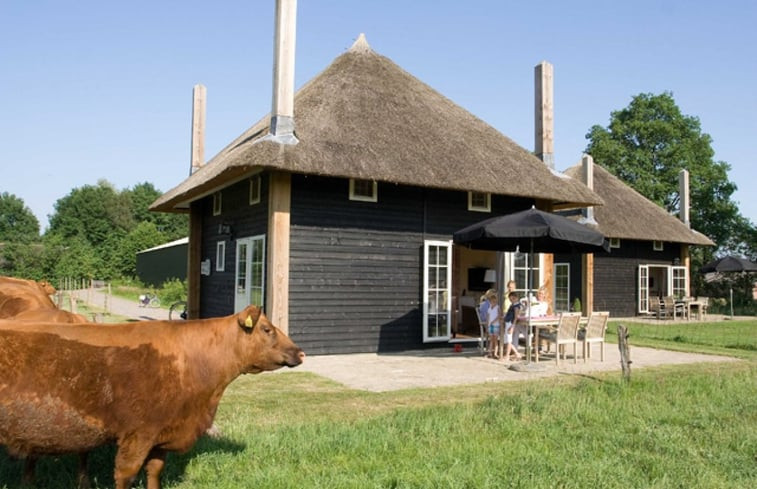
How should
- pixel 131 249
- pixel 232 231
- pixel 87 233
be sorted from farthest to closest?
1. pixel 87 233
2. pixel 131 249
3. pixel 232 231

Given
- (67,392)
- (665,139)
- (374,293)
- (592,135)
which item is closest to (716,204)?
(665,139)

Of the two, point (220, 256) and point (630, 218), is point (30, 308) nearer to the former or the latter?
point (220, 256)

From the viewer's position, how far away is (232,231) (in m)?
12.7

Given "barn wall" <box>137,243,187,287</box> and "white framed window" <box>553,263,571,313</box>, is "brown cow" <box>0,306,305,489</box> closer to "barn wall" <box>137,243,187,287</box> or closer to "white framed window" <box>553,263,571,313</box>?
"white framed window" <box>553,263,571,313</box>

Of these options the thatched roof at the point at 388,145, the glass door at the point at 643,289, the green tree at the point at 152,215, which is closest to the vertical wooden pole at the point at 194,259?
the thatched roof at the point at 388,145

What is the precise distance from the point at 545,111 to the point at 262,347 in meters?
11.4

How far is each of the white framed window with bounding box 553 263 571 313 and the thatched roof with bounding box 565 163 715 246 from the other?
6.57 ft

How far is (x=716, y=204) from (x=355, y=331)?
31.4 metres

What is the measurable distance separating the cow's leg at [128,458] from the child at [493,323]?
796 cm

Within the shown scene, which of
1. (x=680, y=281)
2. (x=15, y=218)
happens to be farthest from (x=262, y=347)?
(x=15, y=218)

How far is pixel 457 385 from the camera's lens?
25.4 ft

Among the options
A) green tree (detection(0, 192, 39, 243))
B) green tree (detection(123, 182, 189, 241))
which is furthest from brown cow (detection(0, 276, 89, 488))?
green tree (detection(0, 192, 39, 243))

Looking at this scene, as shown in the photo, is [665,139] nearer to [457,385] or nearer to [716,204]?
[716,204]

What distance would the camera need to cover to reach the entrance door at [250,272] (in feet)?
36.7
